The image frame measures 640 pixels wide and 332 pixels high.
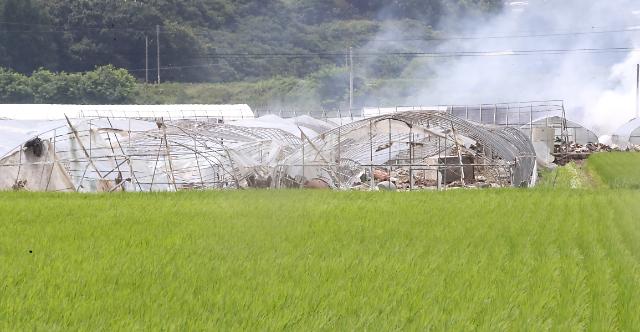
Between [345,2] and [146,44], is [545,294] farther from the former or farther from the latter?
[345,2]

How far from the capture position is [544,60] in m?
71.1

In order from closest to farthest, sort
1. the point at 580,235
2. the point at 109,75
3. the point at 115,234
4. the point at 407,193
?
the point at 115,234
the point at 580,235
the point at 407,193
the point at 109,75

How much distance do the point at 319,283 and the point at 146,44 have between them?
56.2 m

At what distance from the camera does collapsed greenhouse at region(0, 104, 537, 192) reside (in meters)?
22.3

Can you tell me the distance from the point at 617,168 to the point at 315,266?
22.6 m

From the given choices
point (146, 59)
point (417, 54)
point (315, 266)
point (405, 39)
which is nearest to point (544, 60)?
point (417, 54)

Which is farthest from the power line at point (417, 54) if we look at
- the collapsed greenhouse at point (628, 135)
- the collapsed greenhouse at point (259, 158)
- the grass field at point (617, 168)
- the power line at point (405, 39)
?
the collapsed greenhouse at point (259, 158)

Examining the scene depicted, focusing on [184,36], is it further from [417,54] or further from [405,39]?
[405,39]

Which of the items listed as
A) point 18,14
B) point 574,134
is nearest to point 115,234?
point 574,134

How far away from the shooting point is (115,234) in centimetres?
1173

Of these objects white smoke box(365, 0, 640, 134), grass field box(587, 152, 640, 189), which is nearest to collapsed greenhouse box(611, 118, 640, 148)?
grass field box(587, 152, 640, 189)

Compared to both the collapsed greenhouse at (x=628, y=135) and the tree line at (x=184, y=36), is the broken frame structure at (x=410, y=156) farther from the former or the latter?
the tree line at (x=184, y=36)

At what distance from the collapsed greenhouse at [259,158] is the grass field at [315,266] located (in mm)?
6452

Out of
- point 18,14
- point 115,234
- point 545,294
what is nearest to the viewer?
point 545,294
